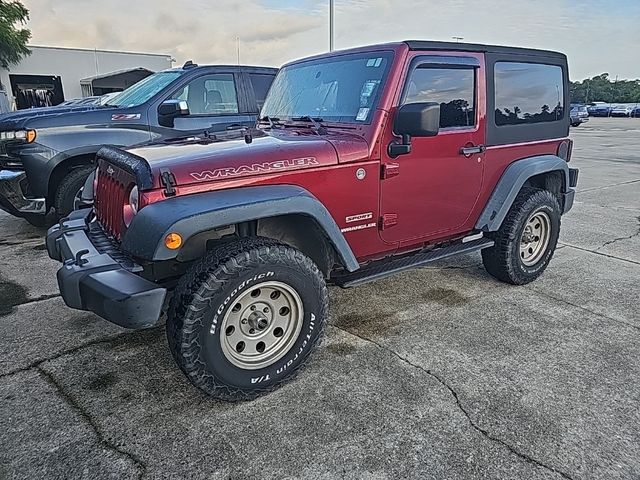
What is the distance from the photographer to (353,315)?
3.71 m

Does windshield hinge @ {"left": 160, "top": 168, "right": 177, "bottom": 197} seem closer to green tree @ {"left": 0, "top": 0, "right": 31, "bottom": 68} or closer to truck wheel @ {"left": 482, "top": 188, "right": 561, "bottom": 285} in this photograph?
truck wheel @ {"left": 482, "top": 188, "right": 561, "bottom": 285}

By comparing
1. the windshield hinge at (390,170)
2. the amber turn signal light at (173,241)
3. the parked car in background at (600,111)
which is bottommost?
the parked car in background at (600,111)

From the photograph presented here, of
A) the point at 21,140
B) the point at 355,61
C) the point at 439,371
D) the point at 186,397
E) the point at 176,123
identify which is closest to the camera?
the point at 186,397

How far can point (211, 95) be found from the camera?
5.81m

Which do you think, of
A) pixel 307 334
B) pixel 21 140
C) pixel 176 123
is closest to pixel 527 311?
pixel 307 334

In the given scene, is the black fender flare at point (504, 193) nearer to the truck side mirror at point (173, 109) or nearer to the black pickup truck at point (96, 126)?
the black pickup truck at point (96, 126)

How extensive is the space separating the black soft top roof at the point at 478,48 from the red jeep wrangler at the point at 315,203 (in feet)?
0.05

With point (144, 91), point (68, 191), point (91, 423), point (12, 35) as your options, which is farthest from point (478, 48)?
point (12, 35)

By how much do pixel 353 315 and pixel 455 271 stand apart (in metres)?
1.42

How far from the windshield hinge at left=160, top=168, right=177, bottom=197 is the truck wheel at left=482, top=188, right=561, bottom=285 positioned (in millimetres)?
2765

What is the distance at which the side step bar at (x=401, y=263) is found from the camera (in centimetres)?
320

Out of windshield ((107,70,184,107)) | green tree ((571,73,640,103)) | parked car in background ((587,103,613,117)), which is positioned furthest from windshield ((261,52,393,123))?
green tree ((571,73,640,103))

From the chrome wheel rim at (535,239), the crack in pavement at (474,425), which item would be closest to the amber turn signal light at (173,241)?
the crack in pavement at (474,425)

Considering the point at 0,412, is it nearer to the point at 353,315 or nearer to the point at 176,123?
the point at 353,315
